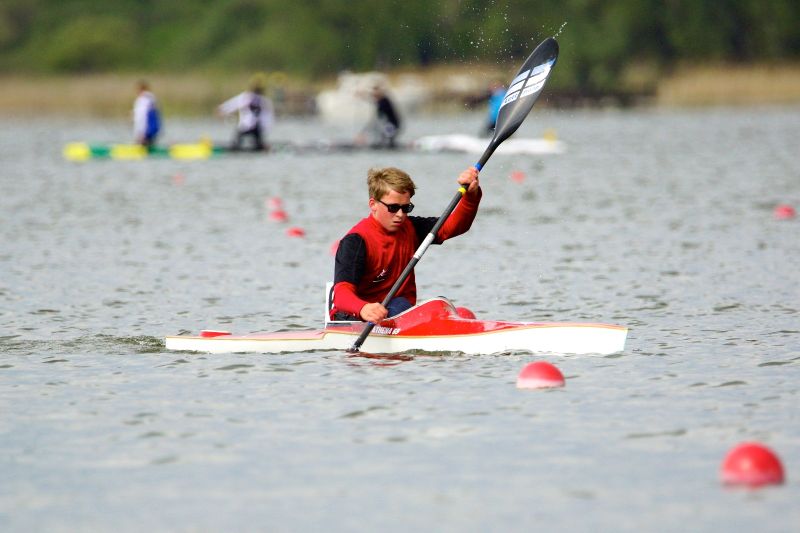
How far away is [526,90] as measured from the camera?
12711 mm

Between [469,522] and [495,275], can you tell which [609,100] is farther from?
[469,522]

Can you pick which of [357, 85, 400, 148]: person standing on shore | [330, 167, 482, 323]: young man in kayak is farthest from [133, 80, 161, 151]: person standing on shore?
[330, 167, 482, 323]: young man in kayak

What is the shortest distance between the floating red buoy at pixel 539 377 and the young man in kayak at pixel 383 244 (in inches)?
47.3

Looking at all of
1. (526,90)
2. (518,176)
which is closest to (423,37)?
(518,176)

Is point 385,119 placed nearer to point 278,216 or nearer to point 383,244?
point 278,216

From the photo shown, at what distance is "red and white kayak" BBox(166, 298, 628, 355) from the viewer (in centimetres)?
1074

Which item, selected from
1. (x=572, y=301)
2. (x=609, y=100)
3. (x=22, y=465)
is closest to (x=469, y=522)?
(x=22, y=465)

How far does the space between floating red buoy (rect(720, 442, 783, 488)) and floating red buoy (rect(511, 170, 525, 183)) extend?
23.6 meters

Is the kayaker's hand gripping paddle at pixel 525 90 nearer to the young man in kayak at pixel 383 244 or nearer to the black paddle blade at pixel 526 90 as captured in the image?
the black paddle blade at pixel 526 90

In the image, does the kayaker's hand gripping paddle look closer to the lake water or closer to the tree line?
the lake water

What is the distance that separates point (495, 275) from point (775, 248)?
3.92 meters

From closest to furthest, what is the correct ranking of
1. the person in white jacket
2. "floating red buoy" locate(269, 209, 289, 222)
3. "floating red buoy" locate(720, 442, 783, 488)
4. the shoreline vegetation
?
"floating red buoy" locate(720, 442, 783, 488) < "floating red buoy" locate(269, 209, 289, 222) < the person in white jacket < the shoreline vegetation

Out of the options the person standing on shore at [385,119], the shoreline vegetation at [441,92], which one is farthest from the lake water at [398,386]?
the shoreline vegetation at [441,92]

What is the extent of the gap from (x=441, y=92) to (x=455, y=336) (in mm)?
65900
